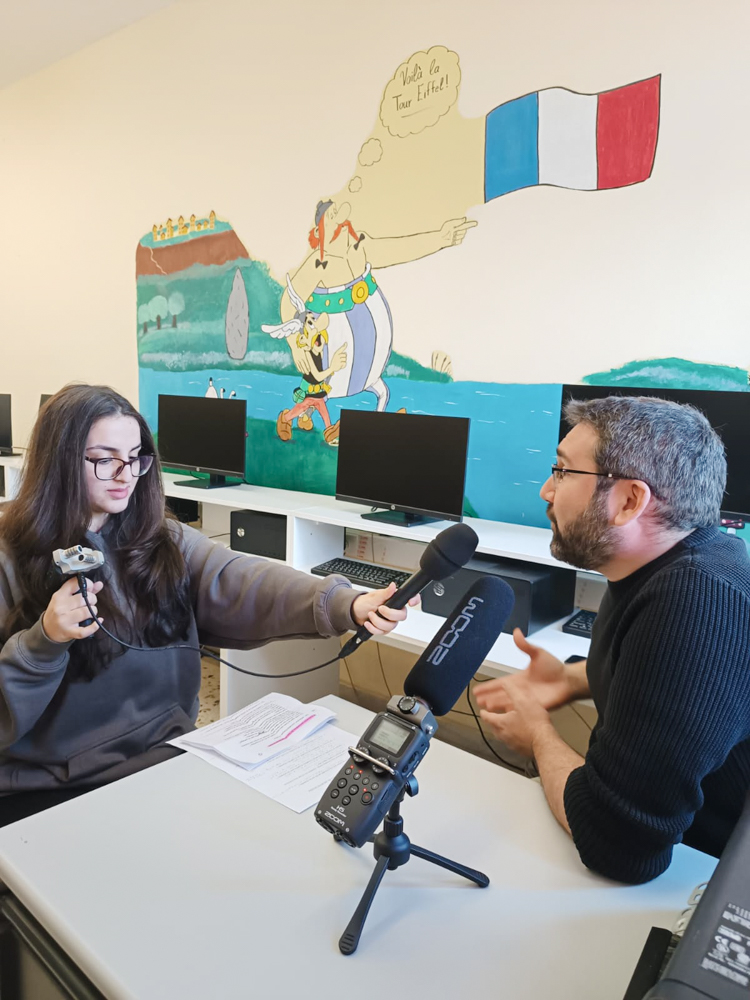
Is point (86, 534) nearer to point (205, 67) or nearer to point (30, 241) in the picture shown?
point (205, 67)

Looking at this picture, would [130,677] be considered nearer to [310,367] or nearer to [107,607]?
[107,607]

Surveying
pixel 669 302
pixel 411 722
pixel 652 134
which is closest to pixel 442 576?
pixel 411 722

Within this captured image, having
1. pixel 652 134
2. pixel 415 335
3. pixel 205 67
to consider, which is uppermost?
pixel 205 67

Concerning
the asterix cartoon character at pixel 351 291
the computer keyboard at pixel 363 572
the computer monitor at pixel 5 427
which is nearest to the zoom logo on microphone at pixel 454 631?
the computer keyboard at pixel 363 572

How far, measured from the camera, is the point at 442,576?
1.03 meters

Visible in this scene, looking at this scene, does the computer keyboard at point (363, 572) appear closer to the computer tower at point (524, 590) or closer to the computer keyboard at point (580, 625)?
the computer tower at point (524, 590)

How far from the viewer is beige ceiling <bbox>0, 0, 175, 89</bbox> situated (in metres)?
3.58

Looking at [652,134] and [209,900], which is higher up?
[652,134]

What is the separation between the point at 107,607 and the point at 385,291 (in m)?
1.90

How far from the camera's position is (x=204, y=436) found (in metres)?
3.29

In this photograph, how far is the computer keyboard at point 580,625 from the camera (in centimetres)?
212

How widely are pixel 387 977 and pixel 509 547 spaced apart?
1.53 meters

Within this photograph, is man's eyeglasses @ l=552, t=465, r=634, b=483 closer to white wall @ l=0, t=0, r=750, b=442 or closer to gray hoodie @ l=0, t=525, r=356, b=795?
gray hoodie @ l=0, t=525, r=356, b=795

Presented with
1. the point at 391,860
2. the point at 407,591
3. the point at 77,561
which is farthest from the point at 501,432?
the point at 391,860
